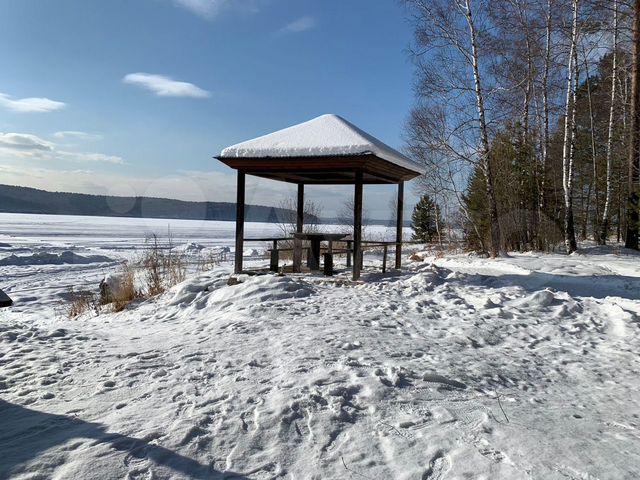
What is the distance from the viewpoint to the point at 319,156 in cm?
815

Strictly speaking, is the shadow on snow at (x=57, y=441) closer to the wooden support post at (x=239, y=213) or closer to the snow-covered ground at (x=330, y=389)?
the snow-covered ground at (x=330, y=389)

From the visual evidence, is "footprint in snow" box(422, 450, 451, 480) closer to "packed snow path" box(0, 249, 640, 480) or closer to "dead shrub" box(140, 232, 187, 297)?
"packed snow path" box(0, 249, 640, 480)

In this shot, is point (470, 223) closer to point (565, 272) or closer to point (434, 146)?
point (434, 146)

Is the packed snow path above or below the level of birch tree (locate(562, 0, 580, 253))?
below

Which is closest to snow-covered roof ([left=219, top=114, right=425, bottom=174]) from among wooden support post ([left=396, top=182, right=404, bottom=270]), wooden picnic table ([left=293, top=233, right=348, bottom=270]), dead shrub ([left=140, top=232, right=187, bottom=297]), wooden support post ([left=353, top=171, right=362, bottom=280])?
wooden support post ([left=353, top=171, right=362, bottom=280])

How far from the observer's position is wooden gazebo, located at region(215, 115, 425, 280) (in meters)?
8.12

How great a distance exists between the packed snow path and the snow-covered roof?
2660 mm

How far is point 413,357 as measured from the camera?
177 inches

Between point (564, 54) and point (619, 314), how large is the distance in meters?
12.9

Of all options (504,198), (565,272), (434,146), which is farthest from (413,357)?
(504,198)

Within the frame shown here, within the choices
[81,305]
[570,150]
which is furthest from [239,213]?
[570,150]

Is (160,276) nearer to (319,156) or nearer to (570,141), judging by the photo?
(319,156)

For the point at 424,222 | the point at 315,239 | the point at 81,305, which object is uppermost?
the point at 424,222

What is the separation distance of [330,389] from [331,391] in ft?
0.12
